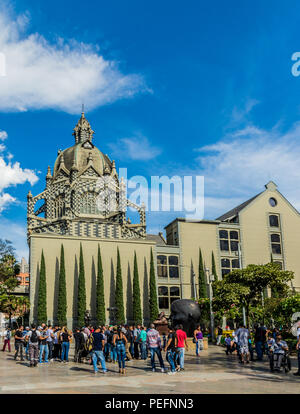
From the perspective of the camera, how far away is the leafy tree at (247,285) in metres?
34.5

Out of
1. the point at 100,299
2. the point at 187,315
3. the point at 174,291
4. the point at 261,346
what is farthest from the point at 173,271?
the point at 261,346

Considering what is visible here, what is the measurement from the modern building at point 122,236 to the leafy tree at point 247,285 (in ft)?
48.6

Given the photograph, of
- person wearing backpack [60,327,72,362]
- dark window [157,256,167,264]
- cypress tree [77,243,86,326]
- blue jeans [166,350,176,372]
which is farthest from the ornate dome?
blue jeans [166,350,176,372]

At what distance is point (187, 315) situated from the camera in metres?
27.4

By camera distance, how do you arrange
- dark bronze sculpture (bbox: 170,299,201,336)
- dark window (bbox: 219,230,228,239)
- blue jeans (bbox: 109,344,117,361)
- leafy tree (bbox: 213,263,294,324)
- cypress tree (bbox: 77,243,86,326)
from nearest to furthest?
blue jeans (bbox: 109,344,117,361) → dark bronze sculpture (bbox: 170,299,201,336) → leafy tree (bbox: 213,263,294,324) → cypress tree (bbox: 77,243,86,326) → dark window (bbox: 219,230,228,239)

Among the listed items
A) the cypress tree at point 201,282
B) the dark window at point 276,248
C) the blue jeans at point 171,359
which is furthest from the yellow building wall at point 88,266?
the blue jeans at point 171,359

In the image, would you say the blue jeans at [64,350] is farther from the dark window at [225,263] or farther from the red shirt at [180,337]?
the dark window at [225,263]

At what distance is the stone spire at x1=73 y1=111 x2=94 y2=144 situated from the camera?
7400cm

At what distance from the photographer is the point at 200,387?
502 inches

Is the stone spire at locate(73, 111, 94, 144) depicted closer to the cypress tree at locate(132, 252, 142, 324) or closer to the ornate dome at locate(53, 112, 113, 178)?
the ornate dome at locate(53, 112, 113, 178)

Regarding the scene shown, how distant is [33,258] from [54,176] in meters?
19.3

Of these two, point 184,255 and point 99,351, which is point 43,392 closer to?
point 99,351

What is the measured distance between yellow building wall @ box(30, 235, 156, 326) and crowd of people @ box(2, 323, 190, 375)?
90.5ft
